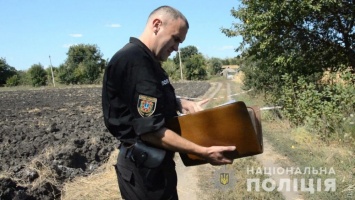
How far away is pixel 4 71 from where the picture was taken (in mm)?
67250

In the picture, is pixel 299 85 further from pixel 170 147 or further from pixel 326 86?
pixel 170 147

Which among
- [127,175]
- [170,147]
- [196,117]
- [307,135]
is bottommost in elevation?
[307,135]

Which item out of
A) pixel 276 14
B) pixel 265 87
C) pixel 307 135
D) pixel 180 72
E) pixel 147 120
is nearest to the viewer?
pixel 147 120

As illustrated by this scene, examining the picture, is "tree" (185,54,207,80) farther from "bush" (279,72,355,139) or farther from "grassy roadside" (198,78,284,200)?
"grassy roadside" (198,78,284,200)

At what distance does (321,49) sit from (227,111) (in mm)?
8551

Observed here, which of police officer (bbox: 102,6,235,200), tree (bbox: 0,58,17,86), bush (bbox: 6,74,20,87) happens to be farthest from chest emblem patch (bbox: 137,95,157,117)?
tree (bbox: 0,58,17,86)

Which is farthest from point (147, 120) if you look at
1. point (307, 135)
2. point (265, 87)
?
point (265, 87)

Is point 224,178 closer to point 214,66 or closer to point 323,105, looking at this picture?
point 323,105

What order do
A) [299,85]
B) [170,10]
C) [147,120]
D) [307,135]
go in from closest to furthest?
[147,120] < [170,10] < [307,135] < [299,85]

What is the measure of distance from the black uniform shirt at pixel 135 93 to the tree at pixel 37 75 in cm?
6859

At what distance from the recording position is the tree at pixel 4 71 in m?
66.4

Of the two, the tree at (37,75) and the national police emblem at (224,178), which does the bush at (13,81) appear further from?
the national police emblem at (224,178)

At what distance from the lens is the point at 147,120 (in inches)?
79.5

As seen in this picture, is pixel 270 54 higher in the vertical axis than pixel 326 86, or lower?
higher
